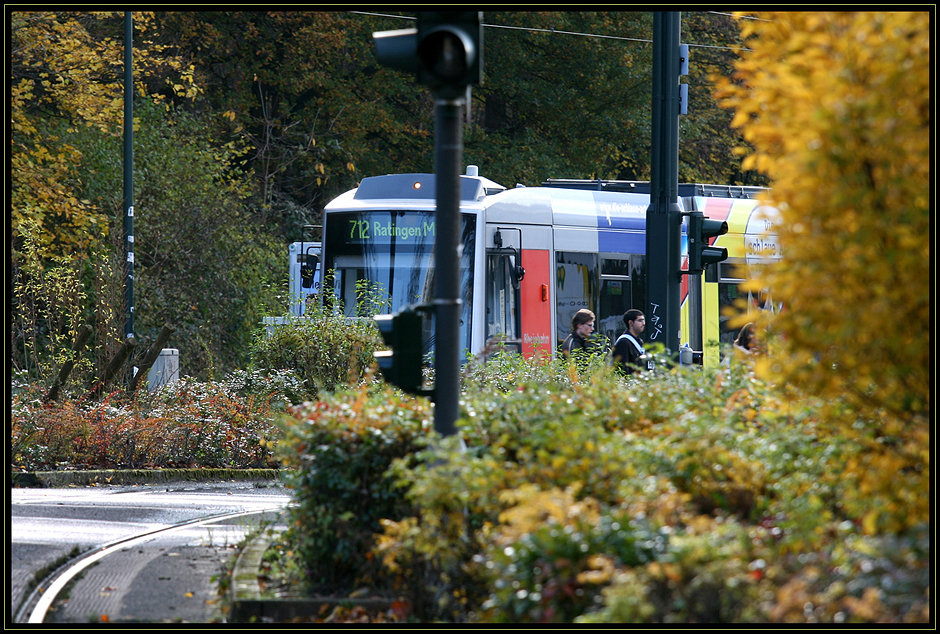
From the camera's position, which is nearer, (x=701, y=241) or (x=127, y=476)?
(x=127, y=476)

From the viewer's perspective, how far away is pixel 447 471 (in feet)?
16.4

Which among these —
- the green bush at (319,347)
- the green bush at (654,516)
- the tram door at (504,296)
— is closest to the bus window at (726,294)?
the tram door at (504,296)

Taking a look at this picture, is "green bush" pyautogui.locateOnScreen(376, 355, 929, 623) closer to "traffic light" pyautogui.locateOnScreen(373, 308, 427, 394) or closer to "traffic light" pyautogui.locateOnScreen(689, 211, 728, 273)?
"traffic light" pyautogui.locateOnScreen(373, 308, 427, 394)

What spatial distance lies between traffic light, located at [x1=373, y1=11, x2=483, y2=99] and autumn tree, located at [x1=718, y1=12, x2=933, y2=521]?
164 cm

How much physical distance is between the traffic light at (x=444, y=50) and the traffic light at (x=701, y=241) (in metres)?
7.92

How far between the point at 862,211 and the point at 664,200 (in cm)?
859

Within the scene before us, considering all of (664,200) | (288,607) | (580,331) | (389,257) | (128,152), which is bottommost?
(288,607)

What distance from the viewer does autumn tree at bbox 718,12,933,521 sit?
12.5 ft

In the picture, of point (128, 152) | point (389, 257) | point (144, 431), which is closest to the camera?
point (144, 431)

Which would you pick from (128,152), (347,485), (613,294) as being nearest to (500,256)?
(613,294)

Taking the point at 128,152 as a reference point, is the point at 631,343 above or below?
below

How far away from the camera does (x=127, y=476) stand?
41.2 ft

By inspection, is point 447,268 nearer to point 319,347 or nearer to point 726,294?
point 319,347

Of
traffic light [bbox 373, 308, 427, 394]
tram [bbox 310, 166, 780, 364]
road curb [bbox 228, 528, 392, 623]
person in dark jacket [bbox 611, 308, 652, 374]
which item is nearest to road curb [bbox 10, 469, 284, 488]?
tram [bbox 310, 166, 780, 364]
